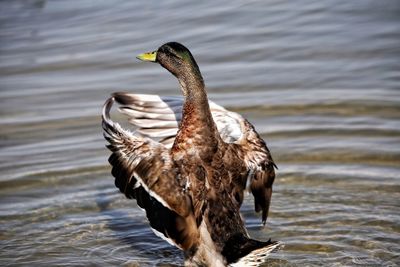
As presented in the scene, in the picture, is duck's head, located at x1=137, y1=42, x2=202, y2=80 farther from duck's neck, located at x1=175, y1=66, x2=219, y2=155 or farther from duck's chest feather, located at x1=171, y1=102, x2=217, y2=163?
duck's chest feather, located at x1=171, y1=102, x2=217, y2=163

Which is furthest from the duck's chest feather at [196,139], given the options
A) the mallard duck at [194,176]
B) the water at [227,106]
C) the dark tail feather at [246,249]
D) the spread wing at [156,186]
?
the water at [227,106]

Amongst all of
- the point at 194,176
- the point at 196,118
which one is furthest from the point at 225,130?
the point at 194,176

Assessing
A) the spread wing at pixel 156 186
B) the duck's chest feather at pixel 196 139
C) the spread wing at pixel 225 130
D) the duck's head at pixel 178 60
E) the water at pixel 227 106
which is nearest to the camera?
the spread wing at pixel 156 186

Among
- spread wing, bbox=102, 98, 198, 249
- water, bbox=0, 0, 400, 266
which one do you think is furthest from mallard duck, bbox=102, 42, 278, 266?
water, bbox=0, 0, 400, 266

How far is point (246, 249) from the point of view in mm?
5742

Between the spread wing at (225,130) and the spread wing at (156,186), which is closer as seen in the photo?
the spread wing at (156,186)

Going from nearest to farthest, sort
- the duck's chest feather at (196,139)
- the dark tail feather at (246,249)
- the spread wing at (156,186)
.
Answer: the dark tail feather at (246,249) < the spread wing at (156,186) < the duck's chest feather at (196,139)

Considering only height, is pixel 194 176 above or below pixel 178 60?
below

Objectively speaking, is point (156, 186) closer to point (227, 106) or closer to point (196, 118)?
point (196, 118)

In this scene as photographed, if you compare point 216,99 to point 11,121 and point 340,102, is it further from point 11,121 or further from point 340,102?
point 11,121

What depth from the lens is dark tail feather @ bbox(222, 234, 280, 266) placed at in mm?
5602

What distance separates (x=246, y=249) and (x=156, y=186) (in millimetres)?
758

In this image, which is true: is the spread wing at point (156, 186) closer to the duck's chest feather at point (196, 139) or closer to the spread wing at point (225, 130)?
the duck's chest feather at point (196, 139)

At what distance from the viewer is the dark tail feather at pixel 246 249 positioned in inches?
221
